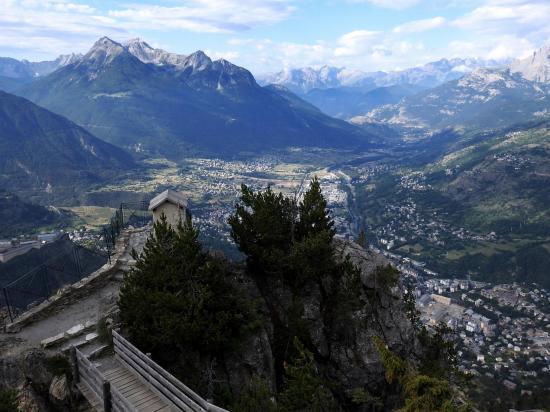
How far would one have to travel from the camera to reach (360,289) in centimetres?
3044

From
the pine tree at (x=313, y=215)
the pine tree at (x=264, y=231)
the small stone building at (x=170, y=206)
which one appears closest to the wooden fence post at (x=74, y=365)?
the small stone building at (x=170, y=206)

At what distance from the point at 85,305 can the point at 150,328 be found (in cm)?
989

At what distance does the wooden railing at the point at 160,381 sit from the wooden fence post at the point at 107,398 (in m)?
1.46

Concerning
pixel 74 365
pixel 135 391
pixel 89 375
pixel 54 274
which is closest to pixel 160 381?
pixel 135 391

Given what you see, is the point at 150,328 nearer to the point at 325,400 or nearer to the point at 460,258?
the point at 325,400

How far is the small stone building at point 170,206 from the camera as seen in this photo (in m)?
29.3

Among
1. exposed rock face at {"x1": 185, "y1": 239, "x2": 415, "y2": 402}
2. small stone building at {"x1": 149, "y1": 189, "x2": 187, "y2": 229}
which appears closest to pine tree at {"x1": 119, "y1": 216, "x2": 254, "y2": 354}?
exposed rock face at {"x1": 185, "y1": 239, "x2": 415, "y2": 402}

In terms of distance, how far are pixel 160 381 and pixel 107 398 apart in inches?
70.8

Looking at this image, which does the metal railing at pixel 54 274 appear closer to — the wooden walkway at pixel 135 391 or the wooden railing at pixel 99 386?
the wooden railing at pixel 99 386

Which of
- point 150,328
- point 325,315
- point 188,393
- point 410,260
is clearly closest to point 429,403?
point 188,393

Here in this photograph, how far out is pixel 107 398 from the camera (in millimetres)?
15016

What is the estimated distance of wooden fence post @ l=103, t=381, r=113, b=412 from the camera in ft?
49.0

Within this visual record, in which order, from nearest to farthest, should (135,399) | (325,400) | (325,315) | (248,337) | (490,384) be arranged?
(135,399)
(325,400)
(248,337)
(325,315)
(490,384)

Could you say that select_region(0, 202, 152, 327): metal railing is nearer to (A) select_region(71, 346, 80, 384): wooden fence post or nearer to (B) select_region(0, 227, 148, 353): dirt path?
(B) select_region(0, 227, 148, 353): dirt path
